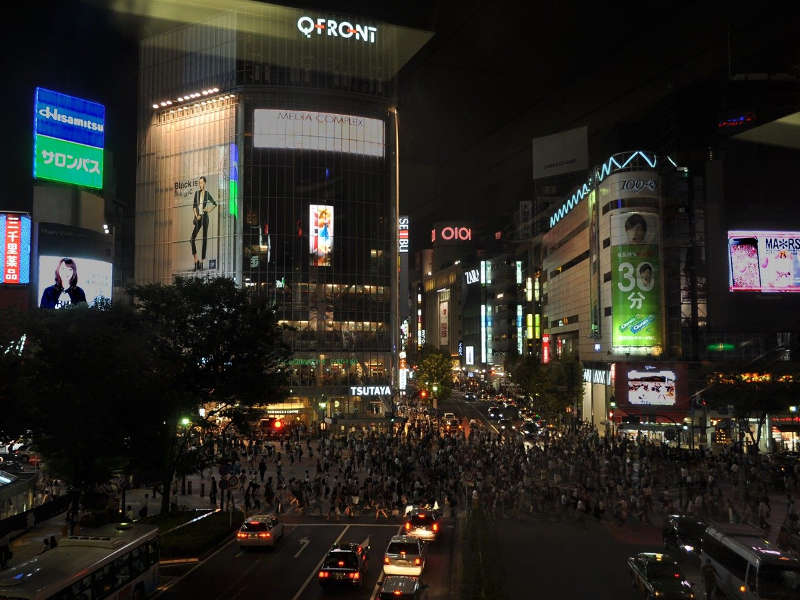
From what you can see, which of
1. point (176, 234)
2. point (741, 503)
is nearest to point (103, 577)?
point (741, 503)

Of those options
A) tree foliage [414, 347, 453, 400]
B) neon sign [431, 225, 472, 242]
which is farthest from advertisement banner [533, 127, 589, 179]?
neon sign [431, 225, 472, 242]

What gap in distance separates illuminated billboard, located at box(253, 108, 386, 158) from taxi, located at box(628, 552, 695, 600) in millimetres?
62430

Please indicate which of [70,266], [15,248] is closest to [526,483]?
[70,266]

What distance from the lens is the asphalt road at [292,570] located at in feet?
55.0

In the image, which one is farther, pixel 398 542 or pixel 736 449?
pixel 736 449

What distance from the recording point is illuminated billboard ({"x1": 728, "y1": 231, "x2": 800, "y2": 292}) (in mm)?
52062

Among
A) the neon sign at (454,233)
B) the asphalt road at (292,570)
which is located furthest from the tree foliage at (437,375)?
the neon sign at (454,233)

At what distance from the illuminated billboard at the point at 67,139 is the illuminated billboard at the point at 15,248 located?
376 cm

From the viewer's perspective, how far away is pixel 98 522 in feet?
69.5

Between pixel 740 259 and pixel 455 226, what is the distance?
142210 mm

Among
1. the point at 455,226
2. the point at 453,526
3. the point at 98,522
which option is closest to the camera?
the point at 98,522

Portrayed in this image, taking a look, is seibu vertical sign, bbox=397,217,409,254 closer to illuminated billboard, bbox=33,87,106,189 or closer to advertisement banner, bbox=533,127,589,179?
advertisement banner, bbox=533,127,589,179

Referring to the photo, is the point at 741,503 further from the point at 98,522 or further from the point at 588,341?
the point at 588,341

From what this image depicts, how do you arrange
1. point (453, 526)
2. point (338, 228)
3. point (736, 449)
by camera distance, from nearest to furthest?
point (453, 526), point (736, 449), point (338, 228)
